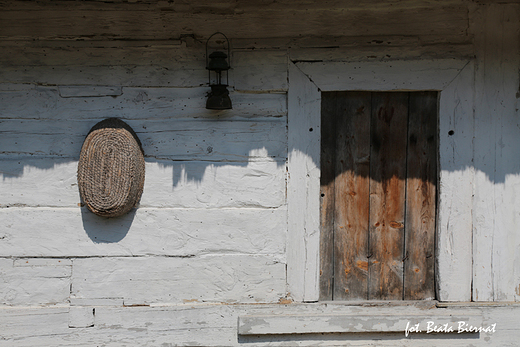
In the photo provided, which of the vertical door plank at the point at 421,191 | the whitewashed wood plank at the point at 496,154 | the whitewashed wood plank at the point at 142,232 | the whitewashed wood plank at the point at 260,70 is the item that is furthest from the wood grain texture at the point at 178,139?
the whitewashed wood plank at the point at 496,154

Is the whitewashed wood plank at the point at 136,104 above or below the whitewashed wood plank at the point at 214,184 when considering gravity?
above

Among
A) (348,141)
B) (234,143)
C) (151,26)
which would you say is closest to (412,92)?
(348,141)

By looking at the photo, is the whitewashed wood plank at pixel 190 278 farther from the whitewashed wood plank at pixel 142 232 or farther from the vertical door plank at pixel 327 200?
the vertical door plank at pixel 327 200

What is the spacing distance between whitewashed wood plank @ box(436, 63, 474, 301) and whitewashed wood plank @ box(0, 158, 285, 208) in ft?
3.30

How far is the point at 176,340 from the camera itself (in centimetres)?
209

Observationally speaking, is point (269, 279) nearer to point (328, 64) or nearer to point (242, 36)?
point (328, 64)

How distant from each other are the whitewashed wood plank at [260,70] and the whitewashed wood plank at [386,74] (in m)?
0.12

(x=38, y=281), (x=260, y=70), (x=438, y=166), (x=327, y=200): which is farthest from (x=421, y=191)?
(x=38, y=281)

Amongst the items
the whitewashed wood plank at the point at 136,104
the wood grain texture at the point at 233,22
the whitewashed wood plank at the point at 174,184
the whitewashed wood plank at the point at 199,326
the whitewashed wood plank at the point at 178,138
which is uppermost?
the wood grain texture at the point at 233,22

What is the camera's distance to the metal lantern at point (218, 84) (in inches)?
76.0

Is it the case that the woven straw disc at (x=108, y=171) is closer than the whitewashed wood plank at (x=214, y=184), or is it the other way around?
the woven straw disc at (x=108, y=171)

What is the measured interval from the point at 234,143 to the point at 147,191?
0.61 meters

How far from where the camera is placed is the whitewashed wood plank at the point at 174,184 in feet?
6.82

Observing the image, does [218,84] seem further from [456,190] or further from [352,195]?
[456,190]
